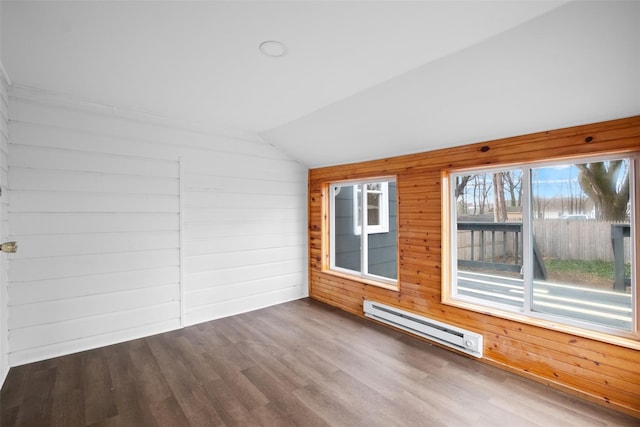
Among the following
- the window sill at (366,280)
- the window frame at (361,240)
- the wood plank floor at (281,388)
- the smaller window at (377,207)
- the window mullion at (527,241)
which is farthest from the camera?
the smaller window at (377,207)

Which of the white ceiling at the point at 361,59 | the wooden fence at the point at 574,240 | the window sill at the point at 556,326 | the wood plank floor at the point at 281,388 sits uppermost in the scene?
the white ceiling at the point at 361,59

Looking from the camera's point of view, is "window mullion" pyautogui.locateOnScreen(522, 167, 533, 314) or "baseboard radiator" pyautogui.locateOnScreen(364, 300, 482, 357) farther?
"baseboard radiator" pyautogui.locateOnScreen(364, 300, 482, 357)

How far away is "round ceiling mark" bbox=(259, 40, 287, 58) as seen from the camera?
77.0 inches

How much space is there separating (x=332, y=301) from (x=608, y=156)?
11.2 ft

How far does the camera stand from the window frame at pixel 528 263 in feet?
6.99

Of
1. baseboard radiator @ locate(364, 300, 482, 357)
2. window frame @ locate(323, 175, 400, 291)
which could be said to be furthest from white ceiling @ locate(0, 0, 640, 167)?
baseboard radiator @ locate(364, 300, 482, 357)

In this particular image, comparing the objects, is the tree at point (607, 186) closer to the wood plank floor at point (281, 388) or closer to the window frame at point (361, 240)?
the wood plank floor at point (281, 388)

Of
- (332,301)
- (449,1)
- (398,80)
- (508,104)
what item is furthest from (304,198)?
(449,1)

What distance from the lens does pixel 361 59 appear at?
2121mm

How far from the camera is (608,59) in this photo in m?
1.74

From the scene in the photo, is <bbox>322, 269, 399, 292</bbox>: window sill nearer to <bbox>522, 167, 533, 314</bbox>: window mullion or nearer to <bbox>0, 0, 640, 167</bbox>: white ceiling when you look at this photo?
<bbox>522, 167, 533, 314</bbox>: window mullion

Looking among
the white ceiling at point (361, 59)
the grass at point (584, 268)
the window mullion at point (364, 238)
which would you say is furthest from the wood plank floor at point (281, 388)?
the white ceiling at point (361, 59)

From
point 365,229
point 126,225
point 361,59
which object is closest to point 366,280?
point 365,229

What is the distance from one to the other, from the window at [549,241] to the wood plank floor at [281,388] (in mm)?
669
